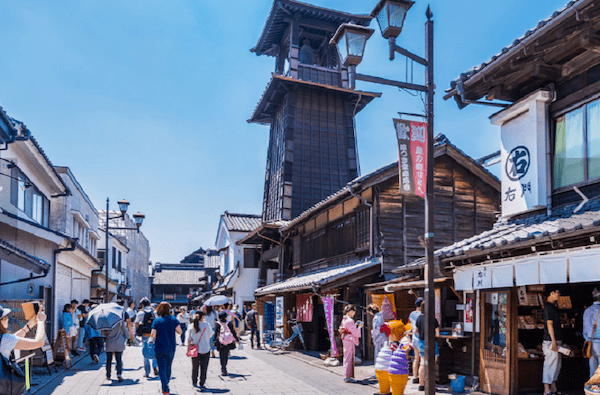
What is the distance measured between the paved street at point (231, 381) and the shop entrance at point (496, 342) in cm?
237

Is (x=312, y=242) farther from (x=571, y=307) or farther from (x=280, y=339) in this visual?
(x=571, y=307)

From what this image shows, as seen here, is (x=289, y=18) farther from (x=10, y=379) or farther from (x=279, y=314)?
(x=10, y=379)

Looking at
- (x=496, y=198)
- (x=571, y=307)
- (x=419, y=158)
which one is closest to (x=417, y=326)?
(x=571, y=307)

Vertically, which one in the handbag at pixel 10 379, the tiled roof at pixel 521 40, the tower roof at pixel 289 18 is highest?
the tower roof at pixel 289 18

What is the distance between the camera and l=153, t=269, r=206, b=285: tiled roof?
7041 cm

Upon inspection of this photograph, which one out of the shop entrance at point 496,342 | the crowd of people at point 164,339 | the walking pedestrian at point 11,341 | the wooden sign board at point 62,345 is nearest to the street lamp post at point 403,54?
the shop entrance at point 496,342

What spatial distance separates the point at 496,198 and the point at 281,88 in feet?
55.3

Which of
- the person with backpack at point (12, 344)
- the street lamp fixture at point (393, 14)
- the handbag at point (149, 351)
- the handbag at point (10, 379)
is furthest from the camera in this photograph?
the handbag at point (149, 351)

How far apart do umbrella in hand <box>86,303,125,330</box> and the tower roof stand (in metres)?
23.5

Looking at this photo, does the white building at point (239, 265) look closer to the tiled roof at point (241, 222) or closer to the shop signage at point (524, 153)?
the tiled roof at point (241, 222)

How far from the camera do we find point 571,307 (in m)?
10.5

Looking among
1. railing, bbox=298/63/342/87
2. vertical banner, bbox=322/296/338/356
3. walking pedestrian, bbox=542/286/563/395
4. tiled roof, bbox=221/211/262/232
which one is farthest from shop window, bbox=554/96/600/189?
tiled roof, bbox=221/211/262/232

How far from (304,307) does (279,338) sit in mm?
2823

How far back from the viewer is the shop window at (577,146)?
8.69 meters
